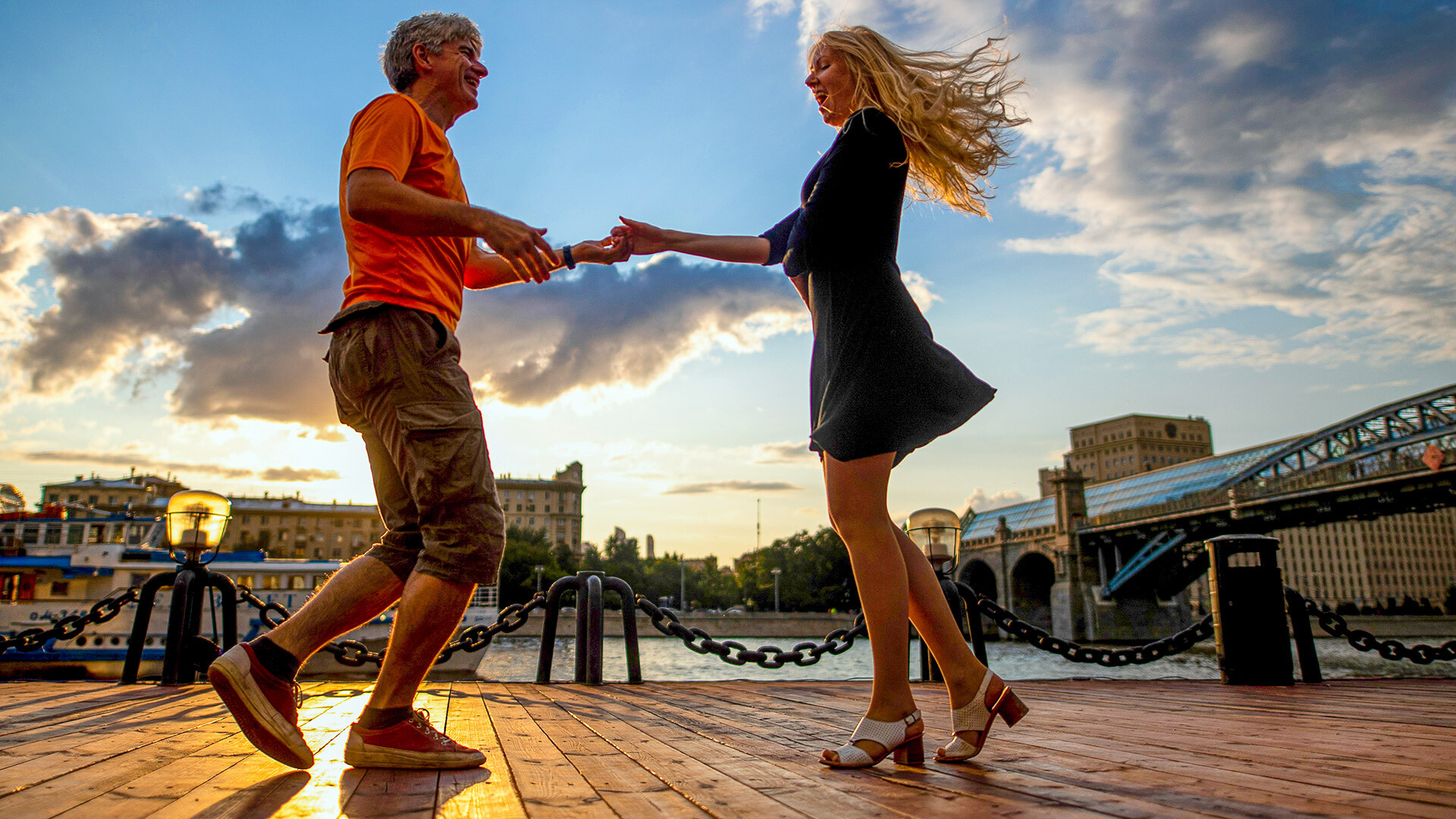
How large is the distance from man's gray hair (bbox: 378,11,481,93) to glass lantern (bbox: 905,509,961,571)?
160 inches

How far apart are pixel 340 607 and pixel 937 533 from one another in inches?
165

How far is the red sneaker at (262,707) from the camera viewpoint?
1700 mm

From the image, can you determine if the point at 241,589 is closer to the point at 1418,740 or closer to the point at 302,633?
the point at 302,633

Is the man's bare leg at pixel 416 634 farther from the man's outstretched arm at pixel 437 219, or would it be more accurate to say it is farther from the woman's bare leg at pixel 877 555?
the woman's bare leg at pixel 877 555

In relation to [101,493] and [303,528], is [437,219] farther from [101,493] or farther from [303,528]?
[101,493]

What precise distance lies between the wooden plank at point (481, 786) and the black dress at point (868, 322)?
98 centimetres

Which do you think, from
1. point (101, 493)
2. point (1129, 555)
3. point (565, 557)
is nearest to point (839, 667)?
point (1129, 555)

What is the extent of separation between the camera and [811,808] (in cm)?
129

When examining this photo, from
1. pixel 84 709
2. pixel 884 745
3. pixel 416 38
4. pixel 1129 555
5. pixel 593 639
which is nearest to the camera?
pixel 884 745

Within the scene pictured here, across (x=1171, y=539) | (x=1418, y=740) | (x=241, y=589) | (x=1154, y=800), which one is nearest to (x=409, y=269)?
(x=1154, y=800)

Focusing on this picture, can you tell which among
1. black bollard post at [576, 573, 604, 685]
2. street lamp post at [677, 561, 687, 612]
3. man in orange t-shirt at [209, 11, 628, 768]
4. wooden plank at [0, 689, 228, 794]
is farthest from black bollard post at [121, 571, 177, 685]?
street lamp post at [677, 561, 687, 612]

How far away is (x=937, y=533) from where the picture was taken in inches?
216

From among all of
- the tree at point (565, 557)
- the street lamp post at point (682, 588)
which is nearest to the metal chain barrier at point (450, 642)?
the street lamp post at point (682, 588)

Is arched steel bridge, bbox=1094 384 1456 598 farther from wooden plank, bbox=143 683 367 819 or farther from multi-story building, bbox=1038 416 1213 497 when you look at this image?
multi-story building, bbox=1038 416 1213 497
